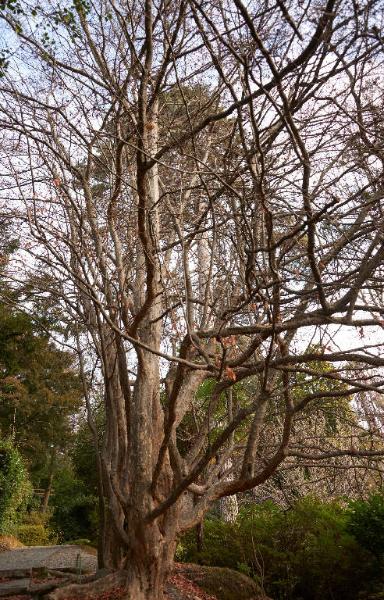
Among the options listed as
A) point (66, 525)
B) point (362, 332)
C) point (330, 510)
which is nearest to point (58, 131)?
point (362, 332)

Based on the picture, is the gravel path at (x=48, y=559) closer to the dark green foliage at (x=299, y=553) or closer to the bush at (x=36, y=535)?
the dark green foliage at (x=299, y=553)

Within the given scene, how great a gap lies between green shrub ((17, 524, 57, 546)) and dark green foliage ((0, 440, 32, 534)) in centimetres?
225

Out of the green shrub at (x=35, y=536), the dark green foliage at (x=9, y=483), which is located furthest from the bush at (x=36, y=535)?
the dark green foliage at (x=9, y=483)

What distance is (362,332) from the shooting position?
13.0ft

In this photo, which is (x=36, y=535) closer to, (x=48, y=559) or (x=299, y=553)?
(x=48, y=559)

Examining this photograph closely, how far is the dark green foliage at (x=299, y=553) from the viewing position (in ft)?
17.5

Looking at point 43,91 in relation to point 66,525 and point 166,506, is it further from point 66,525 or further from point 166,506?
point 66,525

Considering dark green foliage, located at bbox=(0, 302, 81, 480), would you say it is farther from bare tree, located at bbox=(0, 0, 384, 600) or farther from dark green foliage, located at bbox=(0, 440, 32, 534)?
bare tree, located at bbox=(0, 0, 384, 600)

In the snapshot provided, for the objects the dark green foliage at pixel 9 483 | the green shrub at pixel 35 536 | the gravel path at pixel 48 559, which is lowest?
the gravel path at pixel 48 559

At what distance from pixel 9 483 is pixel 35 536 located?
466 centimetres

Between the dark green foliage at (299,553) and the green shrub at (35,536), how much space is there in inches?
523

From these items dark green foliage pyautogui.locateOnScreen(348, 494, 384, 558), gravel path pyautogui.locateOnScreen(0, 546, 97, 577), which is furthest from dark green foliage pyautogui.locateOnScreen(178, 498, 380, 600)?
gravel path pyautogui.locateOnScreen(0, 546, 97, 577)

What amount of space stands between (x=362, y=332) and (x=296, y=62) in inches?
85.8

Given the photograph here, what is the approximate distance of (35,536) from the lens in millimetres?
17859
